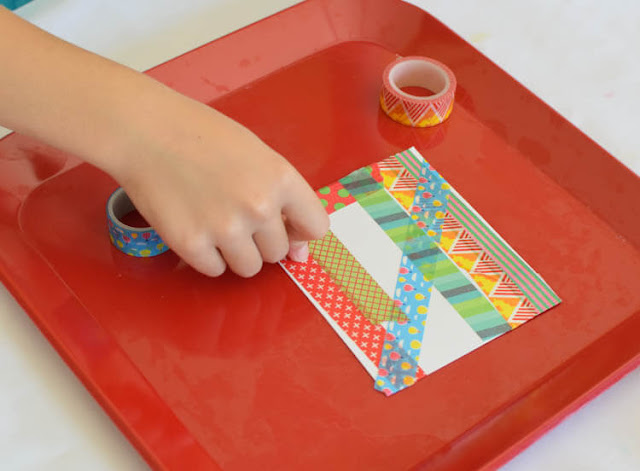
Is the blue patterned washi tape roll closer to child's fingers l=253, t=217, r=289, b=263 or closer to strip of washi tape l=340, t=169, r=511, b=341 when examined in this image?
child's fingers l=253, t=217, r=289, b=263

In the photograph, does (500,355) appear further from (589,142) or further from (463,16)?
(463,16)

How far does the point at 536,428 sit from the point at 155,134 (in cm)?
44

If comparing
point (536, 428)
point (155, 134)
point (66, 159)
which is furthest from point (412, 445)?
point (66, 159)

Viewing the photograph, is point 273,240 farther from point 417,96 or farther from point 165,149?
point 417,96

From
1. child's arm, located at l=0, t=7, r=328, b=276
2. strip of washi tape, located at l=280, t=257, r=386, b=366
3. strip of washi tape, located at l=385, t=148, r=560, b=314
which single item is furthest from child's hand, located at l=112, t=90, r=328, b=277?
strip of washi tape, located at l=385, t=148, r=560, b=314

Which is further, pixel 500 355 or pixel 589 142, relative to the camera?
pixel 589 142

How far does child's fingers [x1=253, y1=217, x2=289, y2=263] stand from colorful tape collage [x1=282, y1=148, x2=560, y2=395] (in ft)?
0.22

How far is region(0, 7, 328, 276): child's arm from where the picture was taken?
70 centimetres

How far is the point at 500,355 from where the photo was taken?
2.51 ft

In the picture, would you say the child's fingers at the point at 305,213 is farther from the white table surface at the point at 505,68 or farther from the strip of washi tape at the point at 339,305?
the white table surface at the point at 505,68

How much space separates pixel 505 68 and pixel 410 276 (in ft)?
1.37

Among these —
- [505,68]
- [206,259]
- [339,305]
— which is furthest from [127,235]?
[505,68]

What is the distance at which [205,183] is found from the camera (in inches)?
27.4

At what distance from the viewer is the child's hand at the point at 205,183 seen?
27.4 inches
